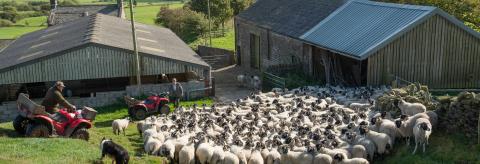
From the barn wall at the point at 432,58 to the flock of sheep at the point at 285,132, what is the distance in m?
3.47

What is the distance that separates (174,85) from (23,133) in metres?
9.17

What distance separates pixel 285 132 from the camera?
20125 mm

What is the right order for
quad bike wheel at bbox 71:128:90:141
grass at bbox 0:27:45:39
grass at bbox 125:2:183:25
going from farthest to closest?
grass at bbox 125:2:183:25
grass at bbox 0:27:45:39
quad bike wheel at bbox 71:128:90:141

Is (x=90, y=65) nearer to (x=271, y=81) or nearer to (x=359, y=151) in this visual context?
(x=271, y=81)

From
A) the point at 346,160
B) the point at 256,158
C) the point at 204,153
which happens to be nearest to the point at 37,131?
the point at 204,153

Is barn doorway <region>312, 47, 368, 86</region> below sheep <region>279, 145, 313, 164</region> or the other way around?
the other way around

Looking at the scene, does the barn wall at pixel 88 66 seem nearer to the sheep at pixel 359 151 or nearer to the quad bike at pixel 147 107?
the quad bike at pixel 147 107

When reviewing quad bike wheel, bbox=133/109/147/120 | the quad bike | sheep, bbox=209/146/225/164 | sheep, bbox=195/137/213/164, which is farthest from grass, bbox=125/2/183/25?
sheep, bbox=209/146/225/164

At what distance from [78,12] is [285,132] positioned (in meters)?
43.4

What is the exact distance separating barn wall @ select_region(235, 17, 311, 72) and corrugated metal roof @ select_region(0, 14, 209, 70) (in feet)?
18.2

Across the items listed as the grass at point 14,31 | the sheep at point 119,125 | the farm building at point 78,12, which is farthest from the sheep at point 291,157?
the grass at point 14,31

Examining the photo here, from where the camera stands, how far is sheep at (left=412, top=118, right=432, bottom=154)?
18.2 metres

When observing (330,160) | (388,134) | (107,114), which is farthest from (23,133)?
(388,134)

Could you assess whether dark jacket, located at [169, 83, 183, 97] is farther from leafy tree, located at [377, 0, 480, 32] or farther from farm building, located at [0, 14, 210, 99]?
leafy tree, located at [377, 0, 480, 32]
